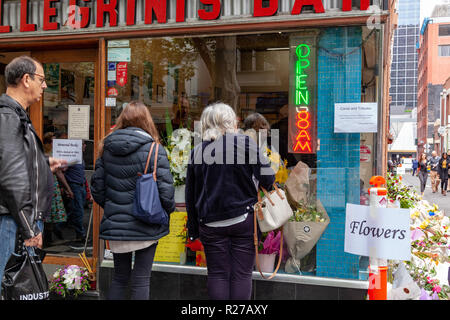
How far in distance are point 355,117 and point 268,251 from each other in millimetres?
1591

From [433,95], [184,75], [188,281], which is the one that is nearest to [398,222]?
[188,281]

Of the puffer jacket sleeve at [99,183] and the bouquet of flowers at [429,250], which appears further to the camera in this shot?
the bouquet of flowers at [429,250]

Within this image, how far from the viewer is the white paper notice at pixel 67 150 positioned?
509cm

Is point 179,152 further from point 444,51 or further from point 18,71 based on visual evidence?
point 444,51

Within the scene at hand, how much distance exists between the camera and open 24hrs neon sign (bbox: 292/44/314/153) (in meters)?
4.29

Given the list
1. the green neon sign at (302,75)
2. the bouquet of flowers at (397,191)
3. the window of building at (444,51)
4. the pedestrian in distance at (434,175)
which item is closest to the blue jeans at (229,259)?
the green neon sign at (302,75)

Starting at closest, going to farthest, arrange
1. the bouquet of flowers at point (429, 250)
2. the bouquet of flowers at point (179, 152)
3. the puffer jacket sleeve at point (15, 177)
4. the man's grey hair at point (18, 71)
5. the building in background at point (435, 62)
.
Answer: the puffer jacket sleeve at point (15, 177) < the man's grey hair at point (18, 71) < the bouquet of flowers at point (429, 250) < the bouquet of flowers at point (179, 152) < the building in background at point (435, 62)

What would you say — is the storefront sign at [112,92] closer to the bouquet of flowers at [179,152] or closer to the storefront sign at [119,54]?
the storefront sign at [119,54]

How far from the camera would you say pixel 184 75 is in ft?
16.3

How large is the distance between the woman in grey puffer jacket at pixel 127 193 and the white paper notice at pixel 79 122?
184cm

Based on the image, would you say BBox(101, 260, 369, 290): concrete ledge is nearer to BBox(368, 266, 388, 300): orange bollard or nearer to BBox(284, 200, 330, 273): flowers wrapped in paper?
BBox(284, 200, 330, 273): flowers wrapped in paper

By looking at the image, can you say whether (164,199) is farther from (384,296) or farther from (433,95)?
(433,95)

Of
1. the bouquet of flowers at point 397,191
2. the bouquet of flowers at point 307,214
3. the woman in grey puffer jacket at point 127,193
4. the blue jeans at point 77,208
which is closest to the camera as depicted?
the woman in grey puffer jacket at point 127,193
